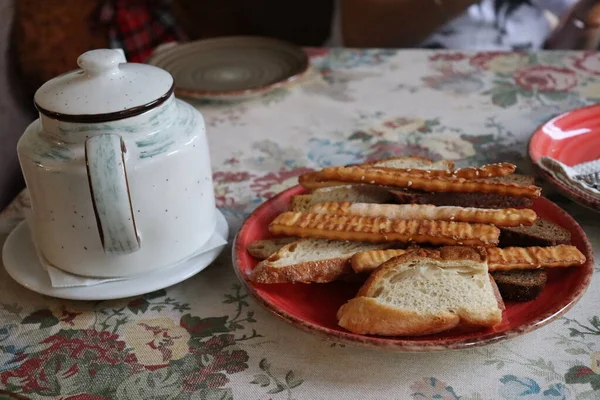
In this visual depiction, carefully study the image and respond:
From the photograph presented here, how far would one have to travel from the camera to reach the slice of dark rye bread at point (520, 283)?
0.63 meters

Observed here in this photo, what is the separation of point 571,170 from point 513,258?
291 mm

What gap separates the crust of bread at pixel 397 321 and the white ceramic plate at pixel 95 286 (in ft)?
0.78

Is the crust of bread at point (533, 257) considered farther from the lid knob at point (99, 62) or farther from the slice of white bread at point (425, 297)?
the lid knob at point (99, 62)

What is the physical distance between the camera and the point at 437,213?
2.33 ft

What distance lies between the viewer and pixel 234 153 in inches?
42.2

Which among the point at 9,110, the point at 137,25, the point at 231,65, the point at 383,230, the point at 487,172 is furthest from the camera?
the point at 137,25

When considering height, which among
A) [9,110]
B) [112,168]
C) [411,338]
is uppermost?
[112,168]

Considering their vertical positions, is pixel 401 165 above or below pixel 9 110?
above

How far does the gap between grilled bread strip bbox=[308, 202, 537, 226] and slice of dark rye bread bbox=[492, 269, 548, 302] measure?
68 mm

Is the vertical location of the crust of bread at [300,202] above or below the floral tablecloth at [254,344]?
above

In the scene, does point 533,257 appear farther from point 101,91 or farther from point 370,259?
point 101,91

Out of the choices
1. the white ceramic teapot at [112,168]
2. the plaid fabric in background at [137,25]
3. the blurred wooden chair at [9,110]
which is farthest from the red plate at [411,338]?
the plaid fabric in background at [137,25]

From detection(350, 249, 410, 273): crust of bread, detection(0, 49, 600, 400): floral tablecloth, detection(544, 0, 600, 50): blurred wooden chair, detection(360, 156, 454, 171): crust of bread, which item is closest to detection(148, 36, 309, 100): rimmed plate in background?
detection(0, 49, 600, 400): floral tablecloth

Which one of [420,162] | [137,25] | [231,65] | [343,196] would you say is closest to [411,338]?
[343,196]
